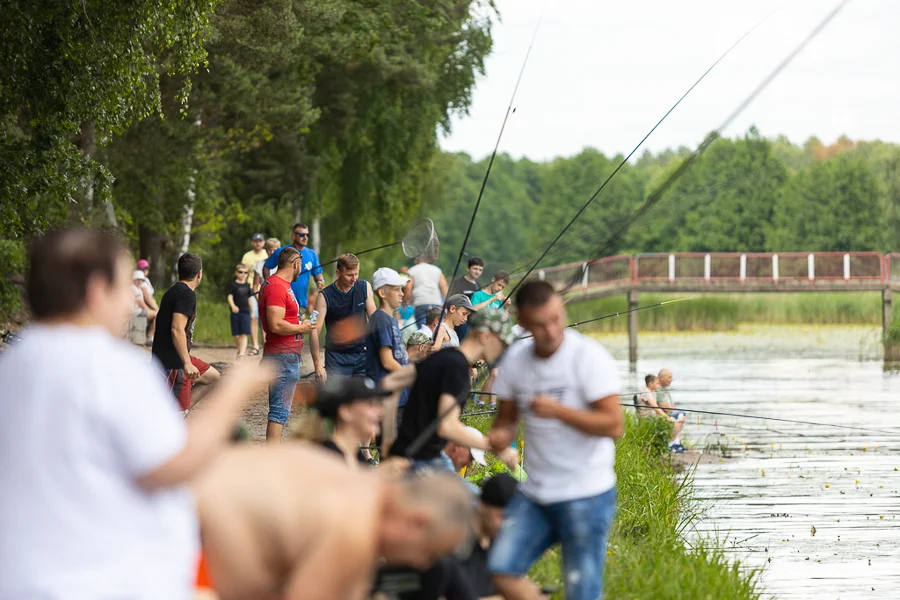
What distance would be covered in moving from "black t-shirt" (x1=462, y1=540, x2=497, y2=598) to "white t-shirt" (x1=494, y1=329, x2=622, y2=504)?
311 millimetres

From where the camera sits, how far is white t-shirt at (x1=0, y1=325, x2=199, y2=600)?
3.35 meters

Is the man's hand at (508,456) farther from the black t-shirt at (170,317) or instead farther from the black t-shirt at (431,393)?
the black t-shirt at (170,317)

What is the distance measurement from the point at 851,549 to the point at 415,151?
80.5 ft

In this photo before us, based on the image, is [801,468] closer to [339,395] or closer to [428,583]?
[339,395]

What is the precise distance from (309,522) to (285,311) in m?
6.91

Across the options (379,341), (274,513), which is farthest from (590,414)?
(379,341)

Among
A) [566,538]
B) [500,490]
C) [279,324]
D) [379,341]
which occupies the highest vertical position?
[279,324]

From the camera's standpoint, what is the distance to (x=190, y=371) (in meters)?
10.3

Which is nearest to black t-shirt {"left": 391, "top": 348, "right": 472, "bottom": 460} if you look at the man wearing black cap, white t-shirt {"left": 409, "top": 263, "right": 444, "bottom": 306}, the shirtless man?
the shirtless man

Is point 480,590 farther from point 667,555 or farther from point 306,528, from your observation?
point 667,555

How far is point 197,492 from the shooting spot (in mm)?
3842

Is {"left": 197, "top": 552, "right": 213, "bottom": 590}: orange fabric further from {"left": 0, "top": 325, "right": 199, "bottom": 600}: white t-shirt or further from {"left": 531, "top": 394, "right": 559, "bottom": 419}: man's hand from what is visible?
{"left": 531, "top": 394, "right": 559, "bottom": 419}: man's hand

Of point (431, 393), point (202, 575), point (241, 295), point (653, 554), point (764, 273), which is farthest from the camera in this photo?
point (764, 273)

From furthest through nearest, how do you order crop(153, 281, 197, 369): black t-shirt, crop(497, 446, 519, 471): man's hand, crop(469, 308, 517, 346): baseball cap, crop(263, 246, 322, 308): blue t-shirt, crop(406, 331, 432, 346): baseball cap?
crop(263, 246, 322, 308): blue t-shirt < crop(406, 331, 432, 346): baseball cap < crop(153, 281, 197, 369): black t-shirt < crop(469, 308, 517, 346): baseball cap < crop(497, 446, 519, 471): man's hand
